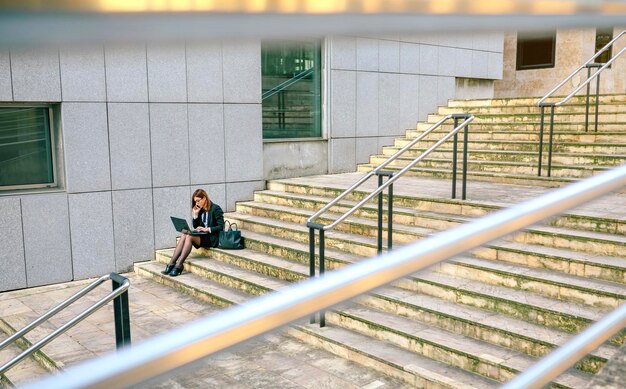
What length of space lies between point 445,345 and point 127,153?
5.14 m

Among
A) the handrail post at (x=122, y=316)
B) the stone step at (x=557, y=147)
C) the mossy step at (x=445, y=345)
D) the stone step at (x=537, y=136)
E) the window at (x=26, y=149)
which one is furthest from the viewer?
the stone step at (x=537, y=136)

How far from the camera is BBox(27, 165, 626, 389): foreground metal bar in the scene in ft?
1.19

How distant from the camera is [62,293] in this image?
23.3ft

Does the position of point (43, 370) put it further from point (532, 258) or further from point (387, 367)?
point (532, 258)

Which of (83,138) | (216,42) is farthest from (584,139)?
(216,42)

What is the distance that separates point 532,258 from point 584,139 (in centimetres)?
377

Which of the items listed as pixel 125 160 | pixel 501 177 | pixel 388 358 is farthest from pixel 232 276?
pixel 501 177

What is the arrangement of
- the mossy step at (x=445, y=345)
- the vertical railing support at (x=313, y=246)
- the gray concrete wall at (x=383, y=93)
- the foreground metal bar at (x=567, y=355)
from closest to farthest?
1. the foreground metal bar at (x=567, y=355)
2. the mossy step at (x=445, y=345)
3. the vertical railing support at (x=313, y=246)
4. the gray concrete wall at (x=383, y=93)

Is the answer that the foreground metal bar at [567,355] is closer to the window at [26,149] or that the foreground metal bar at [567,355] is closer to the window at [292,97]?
the window at [26,149]

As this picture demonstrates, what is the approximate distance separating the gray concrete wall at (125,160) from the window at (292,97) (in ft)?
1.37

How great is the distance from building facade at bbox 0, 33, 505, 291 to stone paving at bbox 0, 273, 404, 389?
60 cm

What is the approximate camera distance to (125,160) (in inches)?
311

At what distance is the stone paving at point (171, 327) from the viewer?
4664mm

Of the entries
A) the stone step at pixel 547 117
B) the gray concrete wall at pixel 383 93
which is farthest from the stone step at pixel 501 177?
the stone step at pixel 547 117
